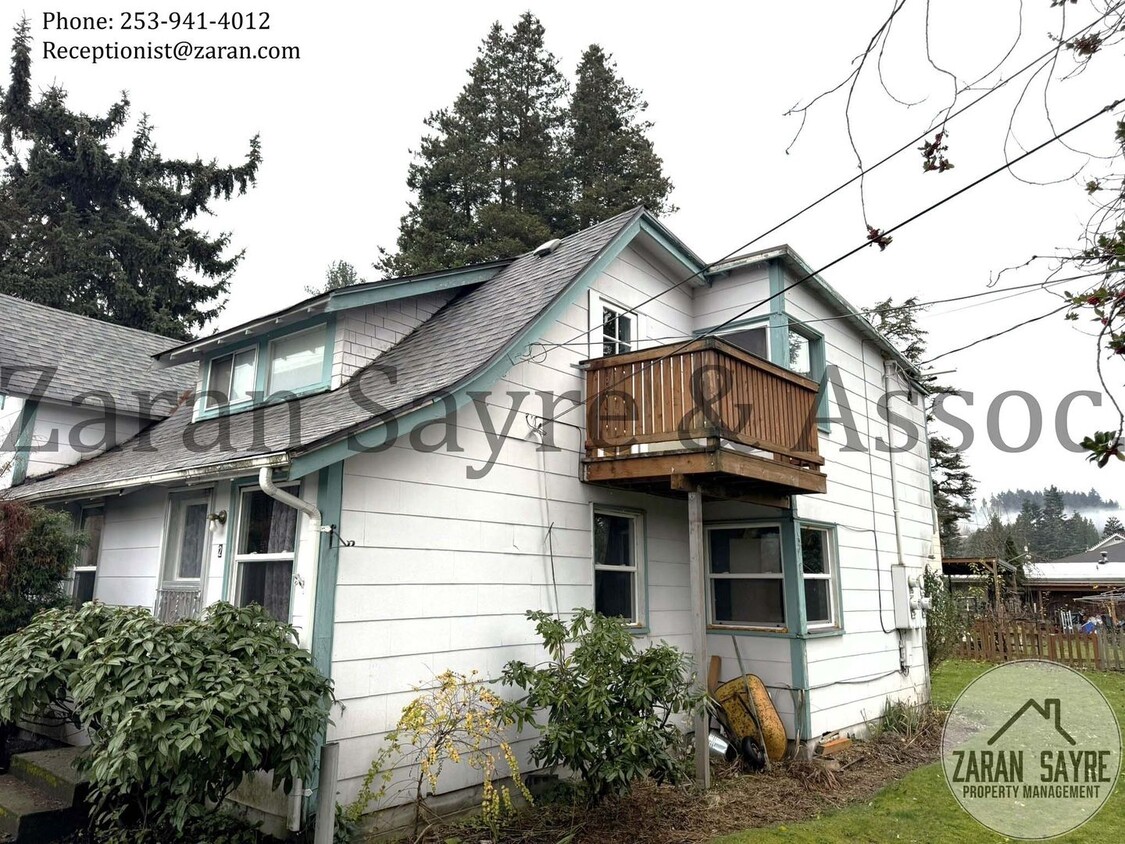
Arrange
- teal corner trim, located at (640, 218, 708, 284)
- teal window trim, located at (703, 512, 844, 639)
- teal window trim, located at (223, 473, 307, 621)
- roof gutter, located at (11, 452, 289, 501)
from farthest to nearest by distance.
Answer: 1. teal corner trim, located at (640, 218, 708, 284)
2. teal window trim, located at (703, 512, 844, 639)
3. teal window trim, located at (223, 473, 307, 621)
4. roof gutter, located at (11, 452, 289, 501)

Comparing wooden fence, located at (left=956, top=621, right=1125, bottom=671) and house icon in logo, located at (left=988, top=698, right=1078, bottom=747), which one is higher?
wooden fence, located at (left=956, top=621, right=1125, bottom=671)

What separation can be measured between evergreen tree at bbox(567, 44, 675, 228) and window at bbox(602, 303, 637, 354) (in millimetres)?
17615

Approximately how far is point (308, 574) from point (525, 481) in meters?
2.48

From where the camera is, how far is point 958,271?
554cm

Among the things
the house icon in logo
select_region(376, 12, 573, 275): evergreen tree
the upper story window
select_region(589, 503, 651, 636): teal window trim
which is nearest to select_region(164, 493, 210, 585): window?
the upper story window

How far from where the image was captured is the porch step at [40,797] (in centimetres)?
595

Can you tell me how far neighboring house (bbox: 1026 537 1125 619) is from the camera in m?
31.7

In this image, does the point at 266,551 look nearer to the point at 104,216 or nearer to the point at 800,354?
the point at 800,354

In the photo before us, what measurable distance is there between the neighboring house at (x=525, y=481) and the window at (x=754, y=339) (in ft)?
0.15

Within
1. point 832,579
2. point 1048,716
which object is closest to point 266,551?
point 832,579

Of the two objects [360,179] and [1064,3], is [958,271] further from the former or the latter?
[360,179]

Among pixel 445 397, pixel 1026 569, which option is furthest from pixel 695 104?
pixel 1026 569

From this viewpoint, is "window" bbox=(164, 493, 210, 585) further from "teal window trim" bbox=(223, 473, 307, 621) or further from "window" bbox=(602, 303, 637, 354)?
"window" bbox=(602, 303, 637, 354)

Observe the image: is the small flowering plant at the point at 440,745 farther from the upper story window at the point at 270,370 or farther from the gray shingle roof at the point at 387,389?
the upper story window at the point at 270,370
